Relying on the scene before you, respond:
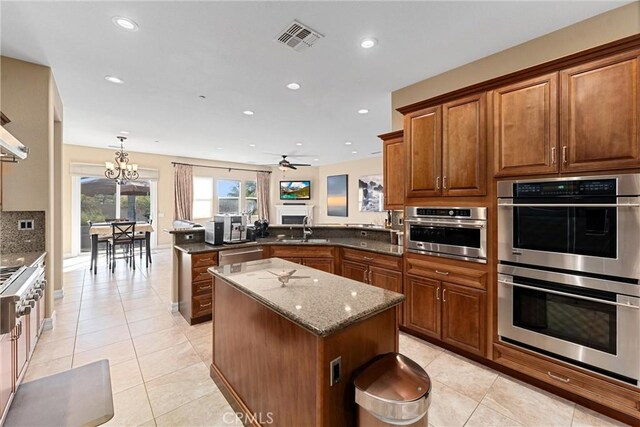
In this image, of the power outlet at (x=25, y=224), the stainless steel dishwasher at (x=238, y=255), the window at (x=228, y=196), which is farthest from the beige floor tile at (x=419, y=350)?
the window at (x=228, y=196)

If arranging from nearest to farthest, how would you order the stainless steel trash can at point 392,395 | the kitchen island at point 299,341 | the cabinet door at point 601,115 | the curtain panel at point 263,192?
the stainless steel trash can at point 392,395, the kitchen island at point 299,341, the cabinet door at point 601,115, the curtain panel at point 263,192

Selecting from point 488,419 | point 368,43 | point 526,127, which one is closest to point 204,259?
point 368,43

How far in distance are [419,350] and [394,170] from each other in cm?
206

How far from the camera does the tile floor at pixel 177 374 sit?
1.89 metres

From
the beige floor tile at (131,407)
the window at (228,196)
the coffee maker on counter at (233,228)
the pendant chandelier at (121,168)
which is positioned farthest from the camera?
the window at (228,196)

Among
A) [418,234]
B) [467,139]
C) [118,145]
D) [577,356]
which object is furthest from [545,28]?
[118,145]

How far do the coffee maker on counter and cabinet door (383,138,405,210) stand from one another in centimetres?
201

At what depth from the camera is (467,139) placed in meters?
2.51

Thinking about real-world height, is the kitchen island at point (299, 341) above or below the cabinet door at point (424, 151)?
below

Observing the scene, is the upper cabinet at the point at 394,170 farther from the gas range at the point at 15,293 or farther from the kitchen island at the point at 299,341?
the gas range at the point at 15,293

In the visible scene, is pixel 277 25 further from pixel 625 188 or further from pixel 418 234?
pixel 625 188

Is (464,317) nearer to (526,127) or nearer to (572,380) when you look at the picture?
(572,380)

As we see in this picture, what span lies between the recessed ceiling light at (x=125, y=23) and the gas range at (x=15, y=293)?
2.05 meters

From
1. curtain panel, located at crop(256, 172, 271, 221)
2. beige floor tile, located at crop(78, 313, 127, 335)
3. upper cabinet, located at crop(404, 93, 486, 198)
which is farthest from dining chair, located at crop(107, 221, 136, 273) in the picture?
upper cabinet, located at crop(404, 93, 486, 198)
